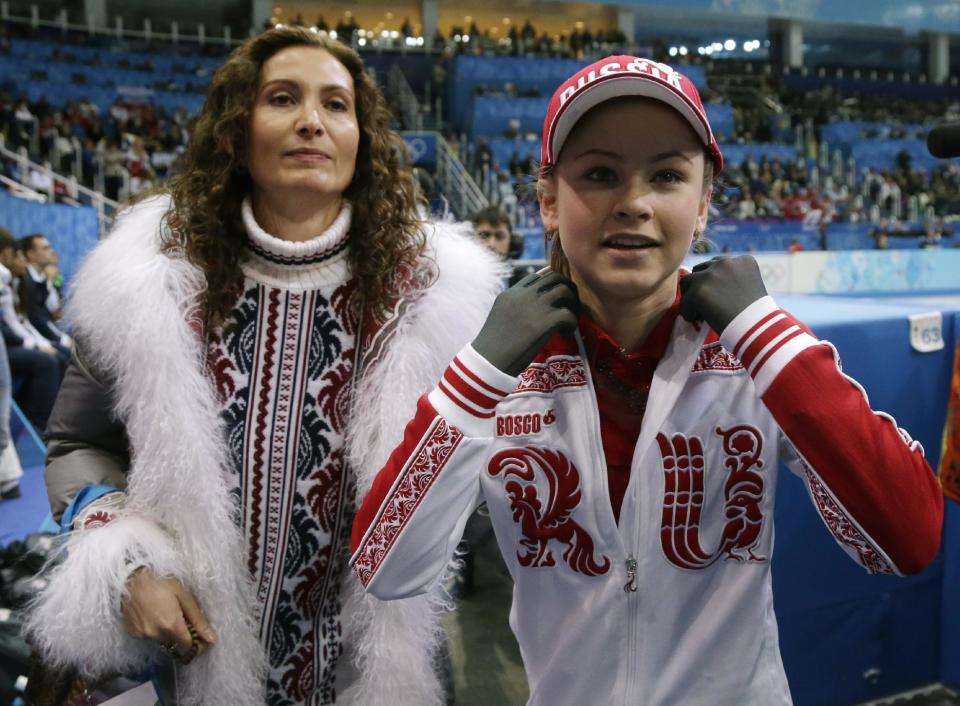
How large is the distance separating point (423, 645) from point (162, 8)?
75.5ft

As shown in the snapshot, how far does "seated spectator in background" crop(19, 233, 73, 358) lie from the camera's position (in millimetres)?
5180

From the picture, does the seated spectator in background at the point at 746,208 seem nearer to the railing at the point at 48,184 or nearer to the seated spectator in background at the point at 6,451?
the railing at the point at 48,184

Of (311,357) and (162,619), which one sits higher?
(311,357)

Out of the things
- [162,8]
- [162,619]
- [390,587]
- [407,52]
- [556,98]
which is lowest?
[162,619]

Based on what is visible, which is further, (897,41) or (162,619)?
(897,41)

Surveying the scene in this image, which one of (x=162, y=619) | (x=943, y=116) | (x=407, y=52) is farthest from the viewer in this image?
(x=943, y=116)

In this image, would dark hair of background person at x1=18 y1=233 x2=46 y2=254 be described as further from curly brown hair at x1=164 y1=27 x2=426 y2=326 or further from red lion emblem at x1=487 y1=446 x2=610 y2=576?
red lion emblem at x1=487 y1=446 x2=610 y2=576

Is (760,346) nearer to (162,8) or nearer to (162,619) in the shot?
(162,619)

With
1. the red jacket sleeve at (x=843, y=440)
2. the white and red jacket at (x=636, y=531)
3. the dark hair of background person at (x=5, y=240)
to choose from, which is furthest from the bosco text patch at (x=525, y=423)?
the dark hair of background person at (x=5, y=240)

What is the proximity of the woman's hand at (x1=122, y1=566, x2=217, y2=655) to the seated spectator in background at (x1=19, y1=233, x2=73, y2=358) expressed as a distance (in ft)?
14.9

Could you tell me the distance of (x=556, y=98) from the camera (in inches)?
39.1

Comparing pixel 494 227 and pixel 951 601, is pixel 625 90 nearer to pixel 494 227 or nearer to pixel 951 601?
pixel 951 601

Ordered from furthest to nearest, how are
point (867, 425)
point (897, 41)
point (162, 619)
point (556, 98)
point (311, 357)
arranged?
point (897, 41), point (311, 357), point (162, 619), point (556, 98), point (867, 425)

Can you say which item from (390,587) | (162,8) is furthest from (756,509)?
(162,8)
